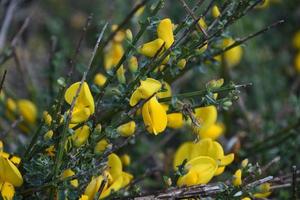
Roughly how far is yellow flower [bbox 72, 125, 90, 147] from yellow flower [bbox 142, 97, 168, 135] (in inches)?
4.6

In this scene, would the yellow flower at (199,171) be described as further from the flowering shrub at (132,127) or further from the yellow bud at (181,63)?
the yellow bud at (181,63)

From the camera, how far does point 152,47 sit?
1.23m

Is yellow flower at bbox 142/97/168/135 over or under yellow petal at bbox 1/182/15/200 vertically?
over

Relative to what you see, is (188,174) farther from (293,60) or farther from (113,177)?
(293,60)

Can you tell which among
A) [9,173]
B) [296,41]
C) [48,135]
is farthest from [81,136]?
[296,41]

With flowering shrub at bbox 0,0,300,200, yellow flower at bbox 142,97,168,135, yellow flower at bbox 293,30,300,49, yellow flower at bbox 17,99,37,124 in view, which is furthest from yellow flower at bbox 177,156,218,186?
yellow flower at bbox 293,30,300,49

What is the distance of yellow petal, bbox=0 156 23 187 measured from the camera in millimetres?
1188

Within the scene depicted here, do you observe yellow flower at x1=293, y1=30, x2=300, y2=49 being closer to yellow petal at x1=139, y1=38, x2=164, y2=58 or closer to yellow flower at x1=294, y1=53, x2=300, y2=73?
yellow flower at x1=294, y1=53, x2=300, y2=73

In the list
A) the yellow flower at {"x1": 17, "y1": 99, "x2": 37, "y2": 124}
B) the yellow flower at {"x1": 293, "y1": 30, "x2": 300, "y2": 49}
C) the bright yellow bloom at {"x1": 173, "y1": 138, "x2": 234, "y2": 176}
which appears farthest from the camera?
the yellow flower at {"x1": 293, "y1": 30, "x2": 300, "y2": 49}

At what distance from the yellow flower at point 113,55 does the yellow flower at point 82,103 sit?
468mm

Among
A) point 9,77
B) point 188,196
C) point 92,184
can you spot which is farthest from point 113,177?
point 9,77

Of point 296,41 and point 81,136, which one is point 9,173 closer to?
point 81,136

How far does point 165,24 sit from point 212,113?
39 centimetres

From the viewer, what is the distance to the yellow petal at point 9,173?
1.19 metres
